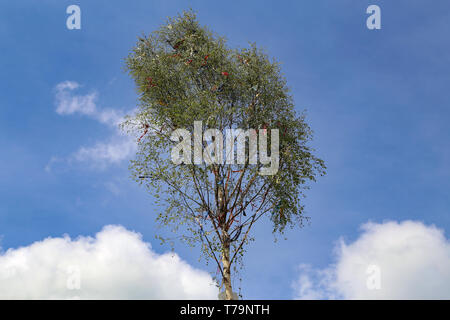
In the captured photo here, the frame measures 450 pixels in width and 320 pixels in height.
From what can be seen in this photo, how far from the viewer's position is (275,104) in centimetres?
2219

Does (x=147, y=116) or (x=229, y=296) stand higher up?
(x=147, y=116)

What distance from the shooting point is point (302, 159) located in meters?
21.5

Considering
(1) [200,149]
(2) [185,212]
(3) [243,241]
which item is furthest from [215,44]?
(3) [243,241]

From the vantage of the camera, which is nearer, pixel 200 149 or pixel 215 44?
pixel 200 149

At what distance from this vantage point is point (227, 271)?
18828 millimetres

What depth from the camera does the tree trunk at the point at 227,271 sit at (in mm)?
18422

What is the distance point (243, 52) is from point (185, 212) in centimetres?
981

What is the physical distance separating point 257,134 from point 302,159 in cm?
294

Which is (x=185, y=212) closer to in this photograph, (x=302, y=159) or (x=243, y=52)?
(x=302, y=159)

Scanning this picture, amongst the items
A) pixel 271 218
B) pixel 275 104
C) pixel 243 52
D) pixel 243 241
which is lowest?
pixel 243 241

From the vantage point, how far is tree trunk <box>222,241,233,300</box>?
1842 centimetres
